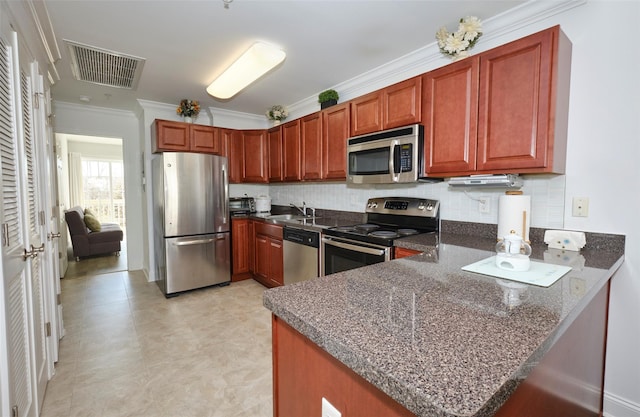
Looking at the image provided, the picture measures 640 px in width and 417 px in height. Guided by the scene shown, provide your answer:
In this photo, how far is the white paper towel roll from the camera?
5.65 feet

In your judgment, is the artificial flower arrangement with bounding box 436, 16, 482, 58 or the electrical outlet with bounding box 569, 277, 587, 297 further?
the artificial flower arrangement with bounding box 436, 16, 482, 58

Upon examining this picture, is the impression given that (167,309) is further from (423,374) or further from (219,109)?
(423,374)

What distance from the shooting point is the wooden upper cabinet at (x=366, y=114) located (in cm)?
255

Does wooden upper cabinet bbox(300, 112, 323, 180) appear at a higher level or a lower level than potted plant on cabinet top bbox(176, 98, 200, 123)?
lower

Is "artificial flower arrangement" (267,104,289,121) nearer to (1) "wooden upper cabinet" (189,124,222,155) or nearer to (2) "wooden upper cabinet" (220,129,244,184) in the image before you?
(2) "wooden upper cabinet" (220,129,244,184)

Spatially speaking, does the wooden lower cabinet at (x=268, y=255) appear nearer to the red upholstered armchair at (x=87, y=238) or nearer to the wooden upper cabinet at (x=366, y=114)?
the wooden upper cabinet at (x=366, y=114)

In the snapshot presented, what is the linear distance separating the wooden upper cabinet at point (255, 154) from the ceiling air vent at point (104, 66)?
141 centimetres

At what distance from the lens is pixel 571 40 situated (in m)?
1.74

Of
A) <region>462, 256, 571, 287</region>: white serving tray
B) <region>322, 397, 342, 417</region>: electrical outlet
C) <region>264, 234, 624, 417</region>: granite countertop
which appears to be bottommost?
<region>322, 397, 342, 417</region>: electrical outlet

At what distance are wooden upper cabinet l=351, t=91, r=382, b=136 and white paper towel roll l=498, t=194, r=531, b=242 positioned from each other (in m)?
1.18

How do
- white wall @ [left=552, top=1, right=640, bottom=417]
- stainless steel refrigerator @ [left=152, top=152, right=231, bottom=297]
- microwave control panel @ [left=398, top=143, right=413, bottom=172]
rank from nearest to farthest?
1. white wall @ [left=552, top=1, right=640, bottom=417]
2. microwave control panel @ [left=398, top=143, right=413, bottom=172]
3. stainless steel refrigerator @ [left=152, top=152, right=231, bottom=297]

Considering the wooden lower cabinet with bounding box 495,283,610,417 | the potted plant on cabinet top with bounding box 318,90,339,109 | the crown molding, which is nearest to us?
the wooden lower cabinet with bounding box 495,283,610,417

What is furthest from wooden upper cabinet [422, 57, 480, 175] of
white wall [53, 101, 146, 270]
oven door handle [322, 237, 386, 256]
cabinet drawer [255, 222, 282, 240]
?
white wall [53, 101, 146, 270]

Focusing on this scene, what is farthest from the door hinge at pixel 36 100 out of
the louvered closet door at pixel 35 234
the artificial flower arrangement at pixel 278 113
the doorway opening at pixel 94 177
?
the doorway opening at pixel 94 177
